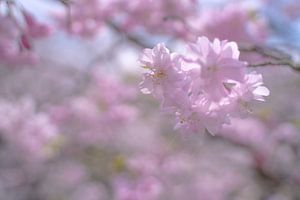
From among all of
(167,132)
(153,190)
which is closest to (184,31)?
Result: (153,190)

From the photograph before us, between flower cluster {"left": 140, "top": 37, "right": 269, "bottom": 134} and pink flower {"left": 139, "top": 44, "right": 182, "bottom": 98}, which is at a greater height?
pink flower {"left": 139, "top": 44, "right": 182, "bottom": 98}

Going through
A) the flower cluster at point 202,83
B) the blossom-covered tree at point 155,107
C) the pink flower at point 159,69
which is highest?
the blossom-covered tree at point 155,107

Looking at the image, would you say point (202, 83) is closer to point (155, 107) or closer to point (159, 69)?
point (159, 69)

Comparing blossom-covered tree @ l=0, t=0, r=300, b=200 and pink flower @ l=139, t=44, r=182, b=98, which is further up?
blossom-covered tree @ l=0, t=0, r=300, b=200

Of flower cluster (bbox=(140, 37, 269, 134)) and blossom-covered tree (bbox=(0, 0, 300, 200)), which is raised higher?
blossom-covered tree (bbox=(0, 0, 300, 200))

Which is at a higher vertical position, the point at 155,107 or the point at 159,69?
the point at 155,107

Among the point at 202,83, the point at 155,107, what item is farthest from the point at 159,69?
the point at 155,107

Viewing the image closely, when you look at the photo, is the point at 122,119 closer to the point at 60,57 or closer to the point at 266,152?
the point at 266,152

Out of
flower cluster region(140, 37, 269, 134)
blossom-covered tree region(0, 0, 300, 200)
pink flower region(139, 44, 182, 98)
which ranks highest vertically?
blossom-covered tree region(0, 0, 300, 200)
